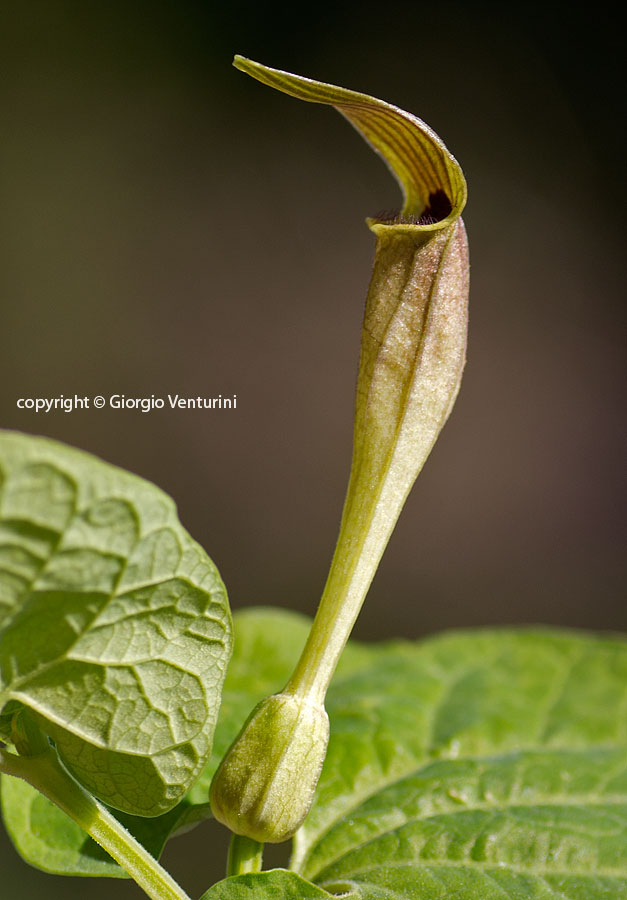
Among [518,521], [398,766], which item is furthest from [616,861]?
[518,521]

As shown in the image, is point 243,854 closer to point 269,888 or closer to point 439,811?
point 269,888

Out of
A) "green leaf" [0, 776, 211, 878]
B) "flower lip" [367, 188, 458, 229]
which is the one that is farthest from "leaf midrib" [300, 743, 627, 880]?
"flower lip" [367, 188, 458, 229]

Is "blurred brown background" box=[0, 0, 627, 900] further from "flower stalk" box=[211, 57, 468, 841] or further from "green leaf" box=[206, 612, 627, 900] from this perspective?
"flower stalk" box=[211, 57, 468, 841]

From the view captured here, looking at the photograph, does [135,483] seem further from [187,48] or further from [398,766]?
[187,48]

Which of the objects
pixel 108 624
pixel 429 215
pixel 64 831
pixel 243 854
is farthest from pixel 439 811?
pixel 429 215

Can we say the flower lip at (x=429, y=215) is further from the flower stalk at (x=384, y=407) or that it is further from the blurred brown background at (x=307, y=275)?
the blurred brown background at (x=307, y=275)
